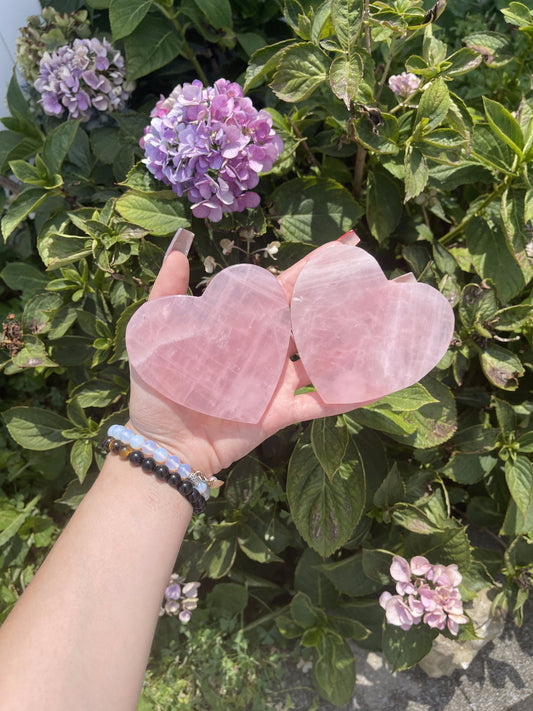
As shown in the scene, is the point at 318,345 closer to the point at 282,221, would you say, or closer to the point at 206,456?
the point at 206,456

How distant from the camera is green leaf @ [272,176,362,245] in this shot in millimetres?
1473

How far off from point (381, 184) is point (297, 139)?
0.81 feet

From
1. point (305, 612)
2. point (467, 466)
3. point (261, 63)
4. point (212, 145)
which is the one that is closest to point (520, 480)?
point (467, 466)

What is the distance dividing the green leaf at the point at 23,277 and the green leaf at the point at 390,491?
3.92 ft

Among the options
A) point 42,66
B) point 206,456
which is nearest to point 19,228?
point 42,66

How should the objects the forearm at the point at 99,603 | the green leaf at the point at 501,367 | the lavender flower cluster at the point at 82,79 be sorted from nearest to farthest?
1. the forearm at the point at 99,603
2. the green leaf at the point at 501,367
3. the lavender flower cluster at the point at 82,79

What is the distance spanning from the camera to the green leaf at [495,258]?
1431mm

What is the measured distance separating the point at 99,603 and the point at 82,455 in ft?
1.79

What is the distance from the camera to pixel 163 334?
116cm

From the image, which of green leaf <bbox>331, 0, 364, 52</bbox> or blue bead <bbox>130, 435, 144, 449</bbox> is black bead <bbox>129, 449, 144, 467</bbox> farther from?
green leaf <bbox>331, 0, 364, 52</bbox>

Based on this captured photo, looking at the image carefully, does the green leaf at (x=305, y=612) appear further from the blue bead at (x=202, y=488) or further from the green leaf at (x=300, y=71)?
the green leaf at (x=300, y=71)

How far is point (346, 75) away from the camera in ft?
3.77

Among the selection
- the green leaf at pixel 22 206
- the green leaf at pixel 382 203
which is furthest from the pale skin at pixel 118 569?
the green leaf at pixel 22 206

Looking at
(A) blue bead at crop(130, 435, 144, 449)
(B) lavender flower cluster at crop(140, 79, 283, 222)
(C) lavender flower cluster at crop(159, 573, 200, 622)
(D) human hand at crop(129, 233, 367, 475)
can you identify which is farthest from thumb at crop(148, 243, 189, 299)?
(C) lavender flower cluster at crop(159, 573, 200, 622)
